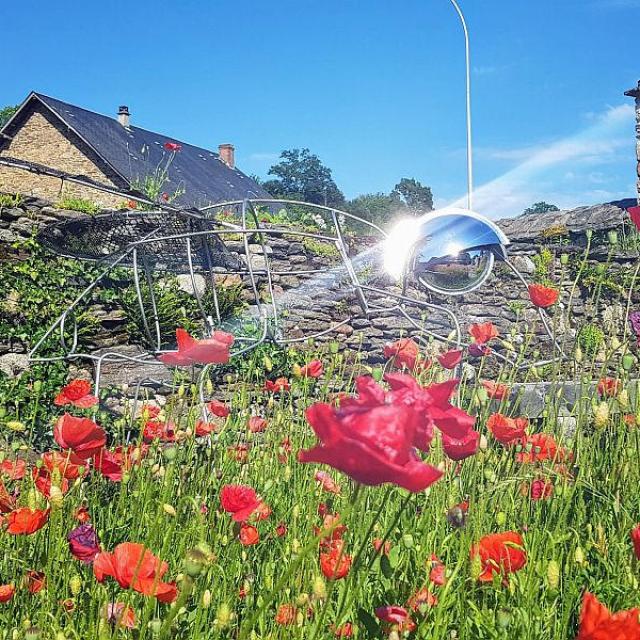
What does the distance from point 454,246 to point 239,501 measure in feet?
13.6

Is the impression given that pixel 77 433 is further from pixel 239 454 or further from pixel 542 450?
pixel 542 450

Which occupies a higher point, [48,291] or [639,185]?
[639,185]

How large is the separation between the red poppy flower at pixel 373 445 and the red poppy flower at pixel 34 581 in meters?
0.77

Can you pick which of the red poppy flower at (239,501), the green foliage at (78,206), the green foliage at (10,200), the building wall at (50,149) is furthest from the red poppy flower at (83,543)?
the building wall at (50,149)

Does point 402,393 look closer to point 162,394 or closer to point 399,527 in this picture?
point 399,527

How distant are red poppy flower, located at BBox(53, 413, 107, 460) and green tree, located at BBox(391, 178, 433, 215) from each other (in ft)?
211

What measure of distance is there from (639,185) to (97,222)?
23.6ft

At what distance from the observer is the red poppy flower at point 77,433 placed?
3.57 feet

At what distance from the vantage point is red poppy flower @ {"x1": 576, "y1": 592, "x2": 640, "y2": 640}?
665 mm

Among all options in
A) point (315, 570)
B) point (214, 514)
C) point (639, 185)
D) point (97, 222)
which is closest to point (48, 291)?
point (97, 222)

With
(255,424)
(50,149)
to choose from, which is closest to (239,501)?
(255,424)

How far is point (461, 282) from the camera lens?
5.63 metres

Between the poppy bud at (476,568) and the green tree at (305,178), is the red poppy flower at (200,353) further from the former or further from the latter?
the green tree at (305,178)

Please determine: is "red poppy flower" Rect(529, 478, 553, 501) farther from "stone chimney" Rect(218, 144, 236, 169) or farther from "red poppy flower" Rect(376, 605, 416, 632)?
"stone chimney" Rect(218, 144, 236, 169)
